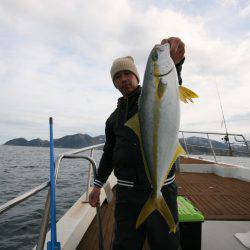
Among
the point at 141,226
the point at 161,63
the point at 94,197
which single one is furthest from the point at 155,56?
the point at 94,197

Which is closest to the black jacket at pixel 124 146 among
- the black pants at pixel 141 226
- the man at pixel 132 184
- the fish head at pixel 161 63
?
the man at pixel 132 184

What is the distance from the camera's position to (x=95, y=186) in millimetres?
3268

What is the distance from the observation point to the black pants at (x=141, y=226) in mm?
2629

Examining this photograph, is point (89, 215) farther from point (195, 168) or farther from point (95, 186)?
point (195, 168)

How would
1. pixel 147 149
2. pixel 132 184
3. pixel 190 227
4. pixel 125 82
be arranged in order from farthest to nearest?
pixel 190 227 < pixel 125 82 < pixel 132 184 < pixel 147 149

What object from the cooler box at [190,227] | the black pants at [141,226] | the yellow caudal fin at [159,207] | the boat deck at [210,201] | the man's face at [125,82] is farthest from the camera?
the boat deck at [210,201]

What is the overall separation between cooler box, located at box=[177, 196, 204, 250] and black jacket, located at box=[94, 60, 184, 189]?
1.18m

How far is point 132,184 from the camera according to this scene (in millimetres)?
2727

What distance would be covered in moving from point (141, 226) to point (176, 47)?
157cm

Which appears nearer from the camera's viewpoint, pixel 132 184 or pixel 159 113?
pixel 159 113

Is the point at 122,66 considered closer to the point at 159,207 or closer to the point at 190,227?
the point at 159,207

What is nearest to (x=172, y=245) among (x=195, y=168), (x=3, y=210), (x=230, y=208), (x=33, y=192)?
(x=33, y=192)

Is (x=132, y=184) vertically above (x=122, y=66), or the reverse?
(x=122, y=66)

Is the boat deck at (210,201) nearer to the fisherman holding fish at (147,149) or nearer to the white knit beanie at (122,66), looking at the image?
the fisherman holding fish at (147,149)
